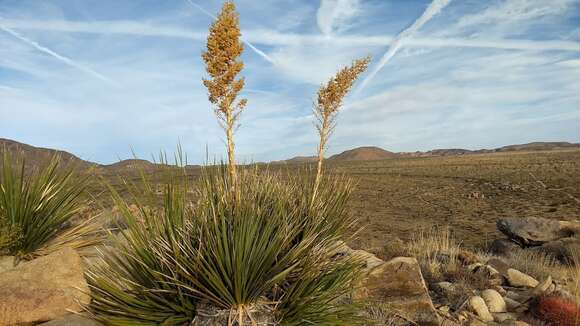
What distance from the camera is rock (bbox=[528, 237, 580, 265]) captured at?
10.3m

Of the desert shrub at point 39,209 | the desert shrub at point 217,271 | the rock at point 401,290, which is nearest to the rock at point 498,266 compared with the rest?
the rock at point 401,290

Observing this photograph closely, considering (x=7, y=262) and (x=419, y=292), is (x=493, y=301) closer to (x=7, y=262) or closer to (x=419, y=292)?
(x=419, y=292)

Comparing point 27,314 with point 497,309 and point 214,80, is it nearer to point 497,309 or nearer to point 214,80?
point 214,80

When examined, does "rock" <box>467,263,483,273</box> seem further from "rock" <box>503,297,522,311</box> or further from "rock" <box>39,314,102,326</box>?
"rock" <box>39,314,102,326</box>

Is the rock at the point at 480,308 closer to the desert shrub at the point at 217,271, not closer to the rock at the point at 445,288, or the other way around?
the rock at the point at 445,288

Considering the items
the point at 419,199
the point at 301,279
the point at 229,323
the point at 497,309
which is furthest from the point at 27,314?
the point at 419,199

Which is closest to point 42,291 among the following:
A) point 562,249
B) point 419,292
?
point 419,292

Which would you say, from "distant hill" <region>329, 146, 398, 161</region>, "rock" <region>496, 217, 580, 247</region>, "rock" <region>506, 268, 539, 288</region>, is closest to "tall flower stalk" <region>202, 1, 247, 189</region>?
"rock" <region>506, 268, 539, 288</region>

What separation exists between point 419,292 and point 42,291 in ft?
13.0

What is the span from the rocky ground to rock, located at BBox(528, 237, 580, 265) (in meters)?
1.24

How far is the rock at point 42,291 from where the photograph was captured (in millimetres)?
3875

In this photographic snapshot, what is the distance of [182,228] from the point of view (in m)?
3.67

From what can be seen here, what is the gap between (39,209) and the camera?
5.71 m

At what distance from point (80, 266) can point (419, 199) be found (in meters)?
25.4
